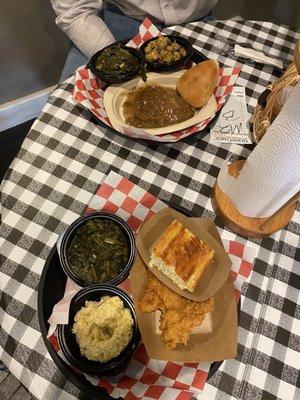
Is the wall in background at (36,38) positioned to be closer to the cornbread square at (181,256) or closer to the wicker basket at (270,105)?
the wicker basket at (270,105)

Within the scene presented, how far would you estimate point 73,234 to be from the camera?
3.62ft

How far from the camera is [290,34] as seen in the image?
1.77 metres

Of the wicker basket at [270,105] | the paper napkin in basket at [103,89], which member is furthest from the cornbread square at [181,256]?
the wicker basket at [270,105]

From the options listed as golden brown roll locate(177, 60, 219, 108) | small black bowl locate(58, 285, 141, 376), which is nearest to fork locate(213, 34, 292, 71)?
golden brown roll locate(177, 60, 219, 108)

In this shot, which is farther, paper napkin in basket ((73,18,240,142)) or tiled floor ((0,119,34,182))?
tiled floor ((0,119,34,182))

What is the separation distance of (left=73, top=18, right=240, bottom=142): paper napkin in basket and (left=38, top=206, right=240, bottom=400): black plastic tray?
33 cm

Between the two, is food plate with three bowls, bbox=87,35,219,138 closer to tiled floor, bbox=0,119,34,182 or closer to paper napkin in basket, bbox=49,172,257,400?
paper napkin in basket, bbox=49,172,257,400

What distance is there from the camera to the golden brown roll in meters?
1.41

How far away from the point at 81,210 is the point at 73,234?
18cm

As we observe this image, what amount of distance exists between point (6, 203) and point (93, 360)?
2.11 feet

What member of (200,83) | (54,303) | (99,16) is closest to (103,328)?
(54,303)

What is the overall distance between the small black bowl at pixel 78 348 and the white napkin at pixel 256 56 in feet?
4.04

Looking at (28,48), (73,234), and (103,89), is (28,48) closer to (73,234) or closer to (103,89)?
(103,89)

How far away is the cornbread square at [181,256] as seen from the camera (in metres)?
1.03
